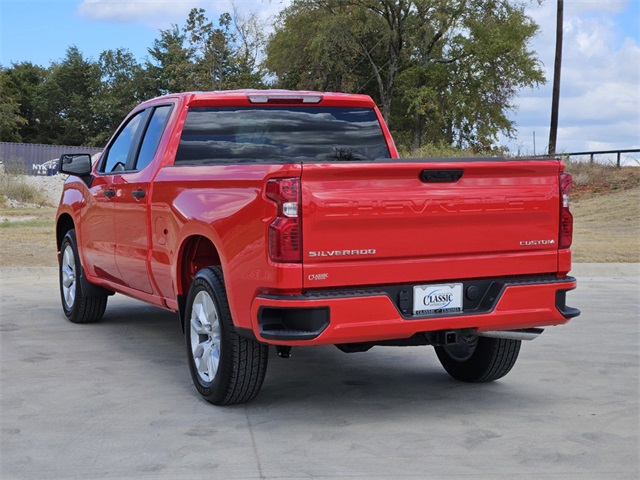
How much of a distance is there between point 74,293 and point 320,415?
4196 mm

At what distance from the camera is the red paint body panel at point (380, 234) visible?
5.29 metres

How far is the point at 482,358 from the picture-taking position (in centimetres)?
675

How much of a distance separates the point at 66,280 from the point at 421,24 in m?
43.8

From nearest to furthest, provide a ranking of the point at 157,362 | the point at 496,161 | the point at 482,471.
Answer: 1. the point at 482,471
2. the point at 496,161
3. the point at 157,362

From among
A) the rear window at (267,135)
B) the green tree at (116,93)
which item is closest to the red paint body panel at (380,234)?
the rear window at (267,135)

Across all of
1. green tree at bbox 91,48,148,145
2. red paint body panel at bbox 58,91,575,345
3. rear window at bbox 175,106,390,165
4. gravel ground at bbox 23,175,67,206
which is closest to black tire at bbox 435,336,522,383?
red paint body panel at bbox 58,91,575,345

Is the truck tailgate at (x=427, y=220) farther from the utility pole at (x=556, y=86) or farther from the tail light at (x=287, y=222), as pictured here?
the utility pole at (x=556, y=86)

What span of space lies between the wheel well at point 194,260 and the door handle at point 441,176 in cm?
171

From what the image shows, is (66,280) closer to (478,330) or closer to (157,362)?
(157,362)

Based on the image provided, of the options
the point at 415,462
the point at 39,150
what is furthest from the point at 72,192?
the point at 39,150

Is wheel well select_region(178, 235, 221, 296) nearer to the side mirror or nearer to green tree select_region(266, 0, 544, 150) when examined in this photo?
the side mirror

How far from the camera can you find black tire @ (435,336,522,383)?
22.0ft

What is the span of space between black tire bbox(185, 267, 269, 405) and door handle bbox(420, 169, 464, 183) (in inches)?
54.2

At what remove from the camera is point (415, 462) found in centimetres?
494
